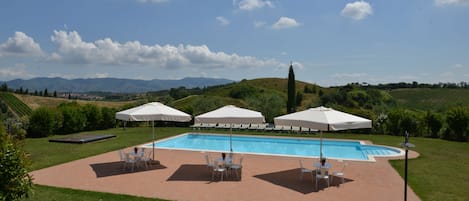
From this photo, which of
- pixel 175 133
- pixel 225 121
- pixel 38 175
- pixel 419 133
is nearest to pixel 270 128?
pixel 175 133

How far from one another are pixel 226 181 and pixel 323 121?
3356 millimetres

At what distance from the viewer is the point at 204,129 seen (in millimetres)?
23047

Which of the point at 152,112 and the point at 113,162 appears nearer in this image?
the point at 152,112

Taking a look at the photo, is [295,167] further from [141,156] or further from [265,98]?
[265,98]

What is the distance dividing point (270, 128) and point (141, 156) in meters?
12.5

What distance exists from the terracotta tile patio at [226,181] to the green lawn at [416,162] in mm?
475

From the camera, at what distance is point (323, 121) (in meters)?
8.73

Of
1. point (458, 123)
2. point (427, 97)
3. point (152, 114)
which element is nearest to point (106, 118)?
point (152, 114)

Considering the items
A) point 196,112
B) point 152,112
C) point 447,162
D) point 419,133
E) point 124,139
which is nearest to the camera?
point 152,112

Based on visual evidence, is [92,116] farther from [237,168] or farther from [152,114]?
[237,168]

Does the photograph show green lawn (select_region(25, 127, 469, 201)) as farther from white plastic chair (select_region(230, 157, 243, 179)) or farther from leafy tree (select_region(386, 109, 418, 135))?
white plastic chair (select_region(230, 157, 243, 179))

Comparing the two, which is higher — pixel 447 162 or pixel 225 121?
pixel 225 121

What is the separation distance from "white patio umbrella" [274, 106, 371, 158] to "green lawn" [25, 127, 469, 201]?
2.34 meters

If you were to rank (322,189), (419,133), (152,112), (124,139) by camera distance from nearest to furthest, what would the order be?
(322,189), (152,112), (124,139), (419,133)
